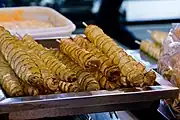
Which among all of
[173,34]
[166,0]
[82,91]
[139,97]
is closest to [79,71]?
[82,91]

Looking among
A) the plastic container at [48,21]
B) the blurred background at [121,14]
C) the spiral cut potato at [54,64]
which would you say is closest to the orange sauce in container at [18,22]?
the plastic container at [48,21]

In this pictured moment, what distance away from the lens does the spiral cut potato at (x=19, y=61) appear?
42.2 inches

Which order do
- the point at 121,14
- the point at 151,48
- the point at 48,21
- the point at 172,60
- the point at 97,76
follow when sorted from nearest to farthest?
1. the point at 97,76
2. the point at 172,60
3. the point at 151,48
4. the point at 48,21
5. the point at 121,14

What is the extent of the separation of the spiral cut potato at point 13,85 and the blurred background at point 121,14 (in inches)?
108

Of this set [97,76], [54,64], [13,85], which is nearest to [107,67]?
[97,76]

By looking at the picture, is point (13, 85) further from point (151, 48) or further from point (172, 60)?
point (151, 48)

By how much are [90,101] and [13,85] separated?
20cm

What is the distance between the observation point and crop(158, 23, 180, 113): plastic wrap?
4.17 ft

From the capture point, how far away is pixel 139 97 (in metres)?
1.10

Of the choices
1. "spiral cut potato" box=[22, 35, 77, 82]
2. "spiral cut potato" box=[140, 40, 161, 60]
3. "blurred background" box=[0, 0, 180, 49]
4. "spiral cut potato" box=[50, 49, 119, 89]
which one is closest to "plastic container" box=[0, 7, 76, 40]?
"spiral cut potato" box=[140, 40, 161, 60]

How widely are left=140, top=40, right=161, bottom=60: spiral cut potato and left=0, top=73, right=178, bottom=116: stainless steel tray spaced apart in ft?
2.48

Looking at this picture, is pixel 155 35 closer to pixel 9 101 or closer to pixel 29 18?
pixel 29 18

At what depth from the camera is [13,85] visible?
3.52ft

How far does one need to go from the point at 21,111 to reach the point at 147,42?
44.0 inches
